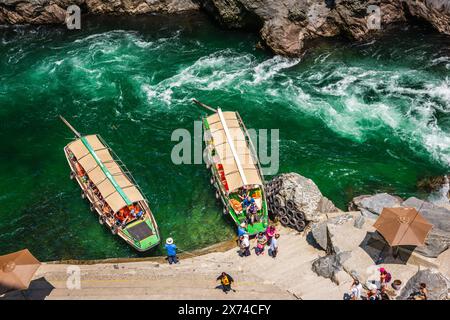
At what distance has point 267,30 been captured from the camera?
5153 centimetres

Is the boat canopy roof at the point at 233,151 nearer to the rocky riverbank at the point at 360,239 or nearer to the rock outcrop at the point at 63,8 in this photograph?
the rocky riverbank at the point at 360,239

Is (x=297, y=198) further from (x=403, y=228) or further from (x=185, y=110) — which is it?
(x=185, y=110)

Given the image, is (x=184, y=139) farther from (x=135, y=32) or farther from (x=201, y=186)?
(x=135, y=32)

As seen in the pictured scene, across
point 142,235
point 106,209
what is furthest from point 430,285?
point 106,209

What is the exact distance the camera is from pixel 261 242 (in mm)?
32688

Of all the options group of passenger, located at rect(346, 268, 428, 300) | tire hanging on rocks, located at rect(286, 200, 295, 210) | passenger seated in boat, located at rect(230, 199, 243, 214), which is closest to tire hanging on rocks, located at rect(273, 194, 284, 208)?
tire hanging on rocks, located at rect(286, 200, 295, 210)

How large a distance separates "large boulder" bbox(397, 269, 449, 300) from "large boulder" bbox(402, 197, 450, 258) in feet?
6.47

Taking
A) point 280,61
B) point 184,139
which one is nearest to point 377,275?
point 184,139

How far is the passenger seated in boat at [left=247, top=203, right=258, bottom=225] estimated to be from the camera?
3472 cm

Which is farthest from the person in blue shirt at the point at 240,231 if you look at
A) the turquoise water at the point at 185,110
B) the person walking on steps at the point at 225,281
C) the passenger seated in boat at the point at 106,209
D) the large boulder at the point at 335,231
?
the passenger seated in boat at the point at 106,209

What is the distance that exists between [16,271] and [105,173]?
10.9 m

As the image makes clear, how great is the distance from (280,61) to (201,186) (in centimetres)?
1846

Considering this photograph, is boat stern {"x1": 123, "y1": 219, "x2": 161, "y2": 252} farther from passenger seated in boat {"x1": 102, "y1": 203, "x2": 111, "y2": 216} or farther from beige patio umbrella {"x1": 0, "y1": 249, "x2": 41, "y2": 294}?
beige patio umbrella {"x1": 0, "y1": 249, "x2": 41, "y2": 294}

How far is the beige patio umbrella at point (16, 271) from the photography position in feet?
90.1
